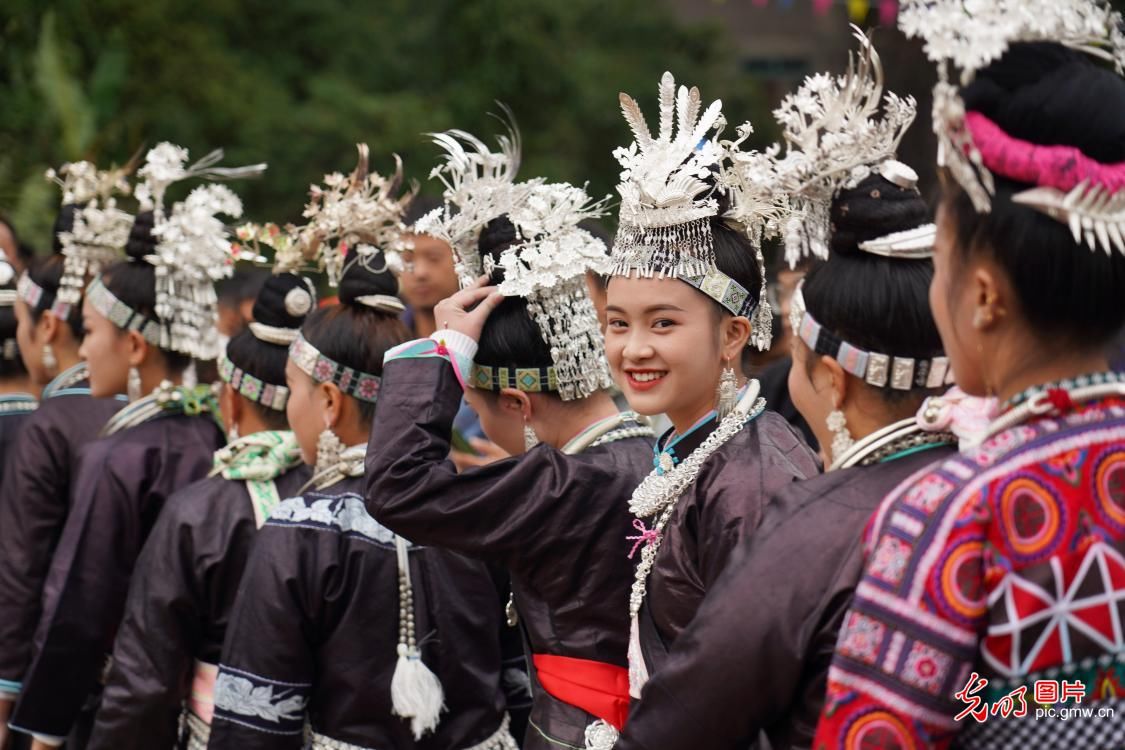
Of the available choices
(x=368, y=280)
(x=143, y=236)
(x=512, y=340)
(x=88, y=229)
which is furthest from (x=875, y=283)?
(x=88, y=229)

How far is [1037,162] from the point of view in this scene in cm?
186

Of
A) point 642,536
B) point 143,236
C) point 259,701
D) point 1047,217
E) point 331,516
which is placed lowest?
point 259,701

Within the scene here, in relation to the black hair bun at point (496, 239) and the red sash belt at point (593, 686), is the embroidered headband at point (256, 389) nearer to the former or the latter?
the black hair bun at point (496, 239)

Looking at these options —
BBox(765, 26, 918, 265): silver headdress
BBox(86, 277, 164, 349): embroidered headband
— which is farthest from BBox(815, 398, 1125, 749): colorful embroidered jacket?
BBox(86, 277, 164, 349): embroidered headband

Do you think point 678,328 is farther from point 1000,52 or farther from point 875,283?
point 1000,52

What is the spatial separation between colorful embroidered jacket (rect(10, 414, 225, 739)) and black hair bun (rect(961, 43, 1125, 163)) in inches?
137

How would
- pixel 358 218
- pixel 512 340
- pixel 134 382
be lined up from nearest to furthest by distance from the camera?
1. pixel 512 340
2. pixel 358 218
3. pixel 134 382

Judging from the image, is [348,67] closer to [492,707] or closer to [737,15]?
[737,15]

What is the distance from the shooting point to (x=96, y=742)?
4016 millimetres

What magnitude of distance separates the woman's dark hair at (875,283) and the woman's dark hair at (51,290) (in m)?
3.95

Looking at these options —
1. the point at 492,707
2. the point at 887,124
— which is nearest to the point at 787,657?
the point at 887,124

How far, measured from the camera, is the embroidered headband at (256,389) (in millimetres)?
4320

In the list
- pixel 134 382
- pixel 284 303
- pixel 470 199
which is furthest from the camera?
pixel 134 382

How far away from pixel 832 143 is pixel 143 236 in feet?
10.5
